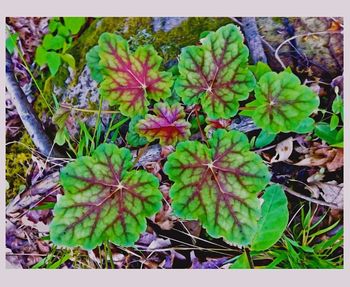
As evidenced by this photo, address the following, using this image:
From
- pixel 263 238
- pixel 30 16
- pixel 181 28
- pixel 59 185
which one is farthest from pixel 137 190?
pixel 30 16

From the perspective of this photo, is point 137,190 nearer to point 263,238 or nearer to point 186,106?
point 186,106

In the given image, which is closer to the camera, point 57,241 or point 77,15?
point 57,241

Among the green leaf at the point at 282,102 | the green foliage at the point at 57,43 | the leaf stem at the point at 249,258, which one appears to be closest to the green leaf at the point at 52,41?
the green foliage at the point at 57,43

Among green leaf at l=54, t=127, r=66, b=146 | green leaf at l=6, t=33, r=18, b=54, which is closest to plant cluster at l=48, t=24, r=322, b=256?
green leaf at l=54, t=127, r=66, b=146

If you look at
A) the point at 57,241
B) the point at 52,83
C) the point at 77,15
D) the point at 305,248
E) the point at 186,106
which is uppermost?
the point at 77,15

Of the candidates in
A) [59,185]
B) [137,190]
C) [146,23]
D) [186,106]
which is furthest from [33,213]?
[146,23]

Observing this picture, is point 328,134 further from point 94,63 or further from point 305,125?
point 94,63

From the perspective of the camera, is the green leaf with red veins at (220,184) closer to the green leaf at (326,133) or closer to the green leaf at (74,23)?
the green leaf at (326,133)

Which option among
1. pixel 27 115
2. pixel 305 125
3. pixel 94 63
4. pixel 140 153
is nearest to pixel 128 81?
pixel 94 63

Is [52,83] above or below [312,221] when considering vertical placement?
above
